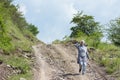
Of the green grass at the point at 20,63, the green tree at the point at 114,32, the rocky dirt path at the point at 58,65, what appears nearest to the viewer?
the green grass at the point at 20,63

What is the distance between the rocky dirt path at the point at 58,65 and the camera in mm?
19719

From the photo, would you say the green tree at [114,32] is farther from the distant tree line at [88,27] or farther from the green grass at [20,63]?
the green grass at [20,63]

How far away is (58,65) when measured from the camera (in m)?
22.5

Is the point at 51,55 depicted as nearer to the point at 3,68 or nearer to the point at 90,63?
the point at 90,63

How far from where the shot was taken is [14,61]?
2139 centimetres

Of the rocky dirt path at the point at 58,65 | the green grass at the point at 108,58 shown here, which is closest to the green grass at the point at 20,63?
the rocky dirt path at the point at 58,65

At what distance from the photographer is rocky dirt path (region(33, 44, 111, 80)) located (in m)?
19.7

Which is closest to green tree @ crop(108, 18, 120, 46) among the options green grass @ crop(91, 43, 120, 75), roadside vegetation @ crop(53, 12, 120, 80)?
roadside vegetation @ crop(53, 12, 120, 80)

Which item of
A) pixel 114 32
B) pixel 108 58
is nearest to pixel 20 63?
pixel 108 58

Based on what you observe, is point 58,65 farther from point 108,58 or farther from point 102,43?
point 102,43

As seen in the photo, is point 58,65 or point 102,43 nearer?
point 58,65

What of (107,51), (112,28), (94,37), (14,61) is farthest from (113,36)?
(14,61)

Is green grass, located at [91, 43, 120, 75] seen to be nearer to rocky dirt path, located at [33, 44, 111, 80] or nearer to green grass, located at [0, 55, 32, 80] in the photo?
rocky dirt path, located at [33, 44, 111, 80]

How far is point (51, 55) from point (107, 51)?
A: 4407 mm
